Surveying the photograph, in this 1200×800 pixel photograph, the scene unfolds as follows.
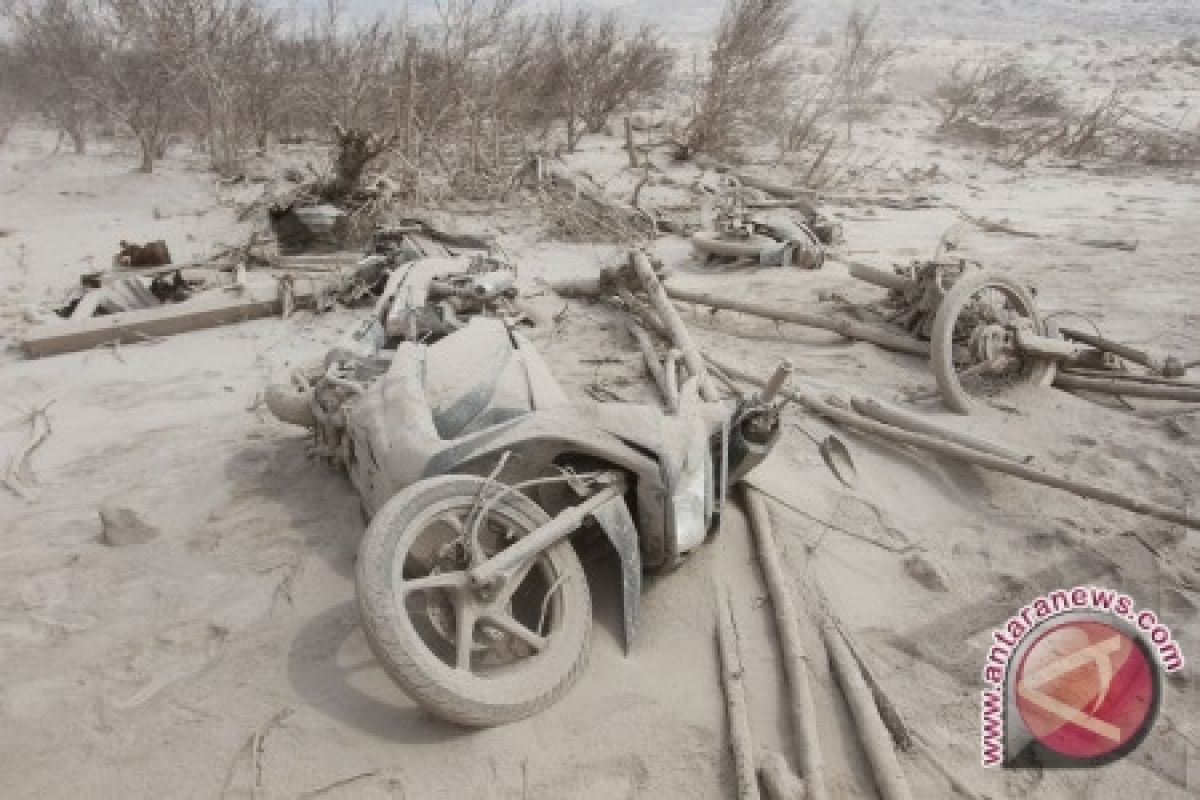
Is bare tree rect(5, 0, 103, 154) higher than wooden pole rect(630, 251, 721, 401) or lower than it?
higher

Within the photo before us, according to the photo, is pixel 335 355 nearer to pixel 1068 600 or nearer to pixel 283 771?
pixel 283 771

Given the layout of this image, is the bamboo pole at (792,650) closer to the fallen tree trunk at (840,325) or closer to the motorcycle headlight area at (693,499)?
the motorcycle headlight area at (693,499)

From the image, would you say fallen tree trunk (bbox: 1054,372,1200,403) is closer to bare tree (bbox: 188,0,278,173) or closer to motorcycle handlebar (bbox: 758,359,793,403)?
motorcycle handlebar (bbox: 758,359,793,403)

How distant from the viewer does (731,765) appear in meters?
2.15

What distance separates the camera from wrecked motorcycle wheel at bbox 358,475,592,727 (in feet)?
6.65

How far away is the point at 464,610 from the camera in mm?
2189

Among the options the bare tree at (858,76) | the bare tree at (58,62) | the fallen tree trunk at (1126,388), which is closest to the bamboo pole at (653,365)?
the fallen tree trunk at (1126,388)

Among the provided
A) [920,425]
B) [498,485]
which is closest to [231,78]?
[920,425]

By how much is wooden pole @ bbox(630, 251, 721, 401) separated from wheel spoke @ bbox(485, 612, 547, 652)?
149 cm

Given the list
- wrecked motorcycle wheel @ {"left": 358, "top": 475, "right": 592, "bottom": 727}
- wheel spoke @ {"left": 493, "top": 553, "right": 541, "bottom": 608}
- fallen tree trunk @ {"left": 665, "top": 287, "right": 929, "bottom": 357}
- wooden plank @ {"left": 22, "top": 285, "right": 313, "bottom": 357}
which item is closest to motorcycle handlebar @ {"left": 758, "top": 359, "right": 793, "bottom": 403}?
wrecked motorcycle wheel @ {"left": 358, "top": 475, "right": 592, "bottom": 727}

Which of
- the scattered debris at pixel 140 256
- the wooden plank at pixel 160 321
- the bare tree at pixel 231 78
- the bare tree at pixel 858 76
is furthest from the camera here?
the bare tree at pixel 858 76

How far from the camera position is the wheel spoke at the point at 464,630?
2.13 metres

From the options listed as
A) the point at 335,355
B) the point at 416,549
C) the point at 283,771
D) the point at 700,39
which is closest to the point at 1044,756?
the point at 416,549

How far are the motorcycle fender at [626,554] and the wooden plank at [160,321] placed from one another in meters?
4.08
